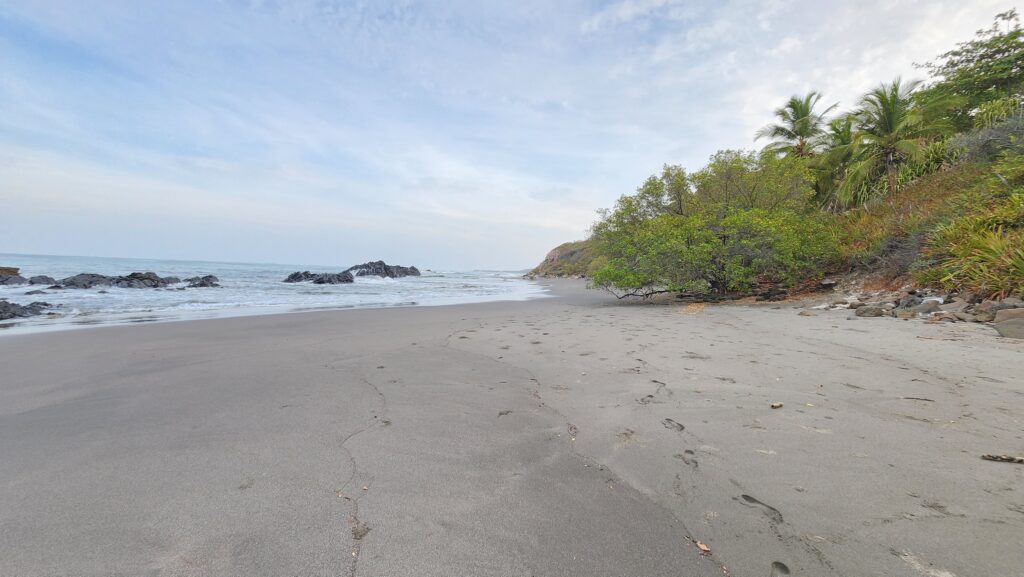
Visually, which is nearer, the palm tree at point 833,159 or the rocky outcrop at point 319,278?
the palm tree at point 833,159

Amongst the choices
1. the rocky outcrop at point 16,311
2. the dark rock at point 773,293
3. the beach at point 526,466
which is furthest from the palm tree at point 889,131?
the rocky outcrop at point 16,311

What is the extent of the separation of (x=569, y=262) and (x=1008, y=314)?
4608 cm

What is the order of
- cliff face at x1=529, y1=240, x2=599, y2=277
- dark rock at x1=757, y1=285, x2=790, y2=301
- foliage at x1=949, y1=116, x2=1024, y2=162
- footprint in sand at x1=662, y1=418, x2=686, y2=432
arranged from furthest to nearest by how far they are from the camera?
cliff face at x1=529, y1=240, x2=599, y2=277 < dark rock at x1=757, y1=285, x2=790, y2=301 < foliage at x1=949, y1=116, x2=1024, y2=162 < footprint in sand at x1=662, y1=418, x2=686, y2=432

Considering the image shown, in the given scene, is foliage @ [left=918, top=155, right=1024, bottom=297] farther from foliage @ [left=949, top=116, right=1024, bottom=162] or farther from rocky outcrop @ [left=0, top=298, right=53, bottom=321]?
rocky outcrop @ [left=0, top=298, right=53, bottom=321]

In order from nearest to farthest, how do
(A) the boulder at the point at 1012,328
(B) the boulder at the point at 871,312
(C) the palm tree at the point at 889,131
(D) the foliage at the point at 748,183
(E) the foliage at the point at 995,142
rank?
(A) the boulder at the point at 1012,328 → (B) the boulder at the point at 871,312 → (E) the foliage at the point at 995,142 → (D) the foliage at the point at 748,183 → (C) the palm tree at the point at 889,131

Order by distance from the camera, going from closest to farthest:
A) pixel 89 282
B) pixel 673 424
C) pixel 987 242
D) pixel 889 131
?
pixel 673 424, pixel 987 242, pixel 889 131, pixel 89 282

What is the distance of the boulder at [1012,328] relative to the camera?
4465mm

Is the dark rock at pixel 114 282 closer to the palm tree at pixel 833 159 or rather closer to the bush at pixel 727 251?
the bush at pixel 727 251

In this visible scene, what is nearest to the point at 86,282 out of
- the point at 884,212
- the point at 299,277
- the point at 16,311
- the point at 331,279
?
the point at 299,277

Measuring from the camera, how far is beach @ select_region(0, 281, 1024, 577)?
4.72 ft

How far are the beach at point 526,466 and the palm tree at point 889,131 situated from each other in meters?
16.0

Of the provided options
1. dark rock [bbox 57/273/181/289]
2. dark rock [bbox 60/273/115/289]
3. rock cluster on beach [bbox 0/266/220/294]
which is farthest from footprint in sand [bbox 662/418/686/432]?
dark rock [bbox 60/273/115/289]

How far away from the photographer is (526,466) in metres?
2.13

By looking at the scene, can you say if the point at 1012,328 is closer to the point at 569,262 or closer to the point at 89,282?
the point at 89,282
